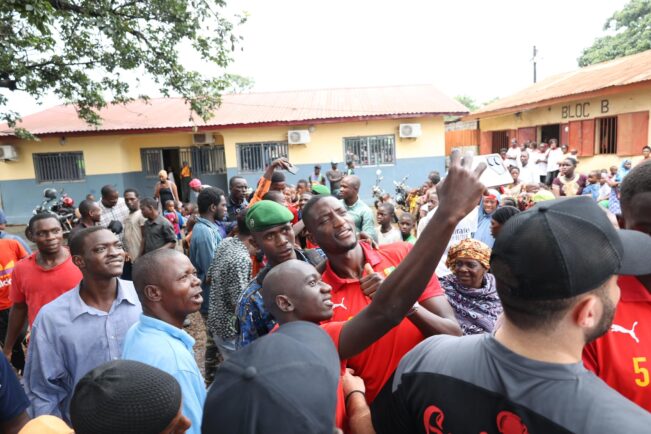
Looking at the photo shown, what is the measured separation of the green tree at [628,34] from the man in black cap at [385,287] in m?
30.2

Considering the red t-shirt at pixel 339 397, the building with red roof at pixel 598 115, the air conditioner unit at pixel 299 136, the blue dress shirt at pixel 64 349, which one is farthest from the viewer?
the air conditioner unit at pixel 299 136

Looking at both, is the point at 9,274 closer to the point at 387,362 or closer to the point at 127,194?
the point at 127,194

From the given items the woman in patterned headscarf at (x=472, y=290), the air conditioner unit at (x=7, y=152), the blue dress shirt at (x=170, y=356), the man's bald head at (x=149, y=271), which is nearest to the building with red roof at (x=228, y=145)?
the air conditioner unit at (x=7, y=152)

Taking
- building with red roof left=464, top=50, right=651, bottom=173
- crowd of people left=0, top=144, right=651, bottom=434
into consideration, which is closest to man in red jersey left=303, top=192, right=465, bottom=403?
crowd of people left=0, top=144, right=651, bottom=434

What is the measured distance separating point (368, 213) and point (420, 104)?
39.5ft

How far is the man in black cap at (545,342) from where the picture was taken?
3.23ft

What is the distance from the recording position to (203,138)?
54.1 feet

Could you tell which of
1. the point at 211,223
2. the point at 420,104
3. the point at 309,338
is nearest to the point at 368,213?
the point at 211,223

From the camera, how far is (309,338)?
1168 millimetres

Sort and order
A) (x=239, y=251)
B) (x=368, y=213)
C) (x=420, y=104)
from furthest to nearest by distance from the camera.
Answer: (x=420, y=104)
(x=368, y=213)
(x=239, y=251)

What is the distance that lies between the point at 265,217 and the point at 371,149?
13.7 meters

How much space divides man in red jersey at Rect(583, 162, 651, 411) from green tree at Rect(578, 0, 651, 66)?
29.7m

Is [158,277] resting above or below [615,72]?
below

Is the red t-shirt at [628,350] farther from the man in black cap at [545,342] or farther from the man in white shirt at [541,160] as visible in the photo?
the man in white shirt at [541,160]
